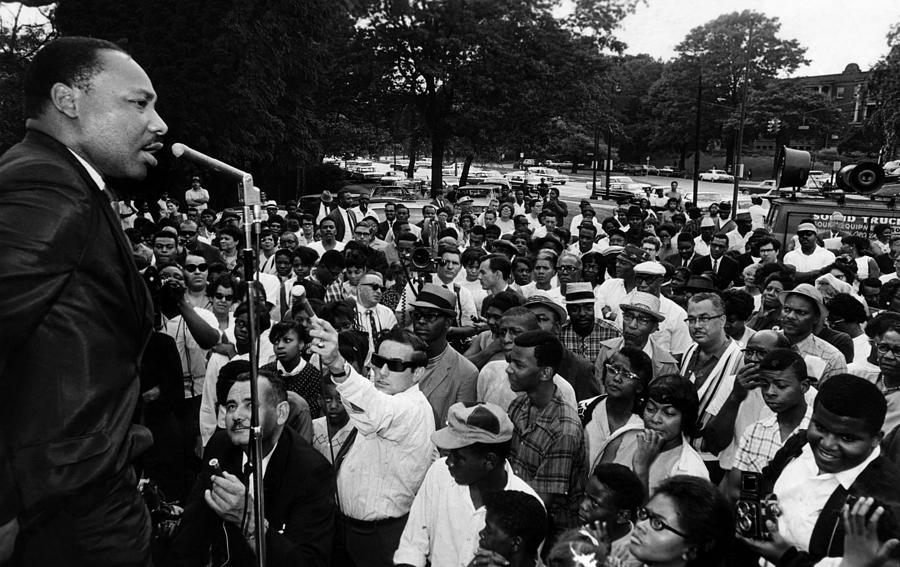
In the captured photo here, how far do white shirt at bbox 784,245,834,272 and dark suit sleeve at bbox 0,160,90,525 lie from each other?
372 inches

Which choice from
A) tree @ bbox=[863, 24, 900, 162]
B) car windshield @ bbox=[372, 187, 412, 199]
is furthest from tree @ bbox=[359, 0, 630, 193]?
tree @ bbox=[863, 24, 900, 162]

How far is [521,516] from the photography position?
3057mm

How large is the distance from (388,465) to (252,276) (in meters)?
1.61

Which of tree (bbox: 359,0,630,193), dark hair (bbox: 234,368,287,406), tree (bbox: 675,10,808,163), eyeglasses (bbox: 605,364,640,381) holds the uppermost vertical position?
tree (bbox: 675,10,808,163)

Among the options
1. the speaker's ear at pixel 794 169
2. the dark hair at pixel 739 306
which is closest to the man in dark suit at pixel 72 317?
the dark hair at pixel 739 306

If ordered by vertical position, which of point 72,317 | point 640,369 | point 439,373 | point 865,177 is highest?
point 865,177

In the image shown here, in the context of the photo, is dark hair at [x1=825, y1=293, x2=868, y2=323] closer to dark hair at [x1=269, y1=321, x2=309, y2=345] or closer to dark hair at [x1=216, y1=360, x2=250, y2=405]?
dark hair at [x1=269, y1=321, x2=309, y2=345]

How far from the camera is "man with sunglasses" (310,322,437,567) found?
148 inches

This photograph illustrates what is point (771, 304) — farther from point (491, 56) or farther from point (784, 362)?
point (491, 56)

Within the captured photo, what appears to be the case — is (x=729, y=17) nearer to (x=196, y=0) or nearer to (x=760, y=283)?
(x=196, y=0)

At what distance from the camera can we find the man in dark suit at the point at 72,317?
172 centimetres

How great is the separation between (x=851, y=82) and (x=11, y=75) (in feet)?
242

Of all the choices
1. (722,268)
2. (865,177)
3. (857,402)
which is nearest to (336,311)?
(857,402)

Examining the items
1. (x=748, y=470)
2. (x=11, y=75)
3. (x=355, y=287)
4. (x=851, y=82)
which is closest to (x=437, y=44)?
(x=11, y=75)
